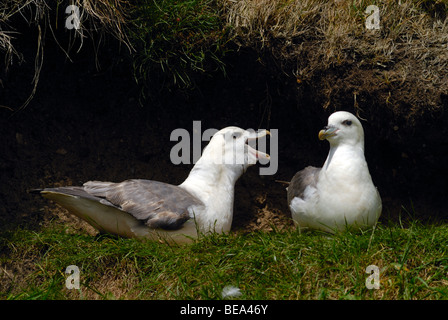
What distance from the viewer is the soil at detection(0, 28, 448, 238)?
14.5 feet

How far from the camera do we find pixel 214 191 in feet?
13.6

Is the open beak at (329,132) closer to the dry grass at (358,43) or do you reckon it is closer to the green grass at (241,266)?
the dry grass at (358,43)

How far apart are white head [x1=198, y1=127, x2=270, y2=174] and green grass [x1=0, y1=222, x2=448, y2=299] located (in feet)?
2.46

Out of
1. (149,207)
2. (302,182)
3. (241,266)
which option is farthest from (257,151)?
(241,266)

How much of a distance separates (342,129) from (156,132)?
163cm

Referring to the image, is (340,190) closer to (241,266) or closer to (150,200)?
(241,266)

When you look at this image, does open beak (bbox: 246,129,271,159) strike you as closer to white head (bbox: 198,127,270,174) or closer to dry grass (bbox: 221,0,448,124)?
white head (bbox: 198,127,270,174)

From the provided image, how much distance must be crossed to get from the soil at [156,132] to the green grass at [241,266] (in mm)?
726

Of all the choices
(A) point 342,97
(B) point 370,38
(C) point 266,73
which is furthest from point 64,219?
(B) point 370,38

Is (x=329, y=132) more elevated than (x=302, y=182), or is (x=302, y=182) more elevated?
(x=329, y=132)

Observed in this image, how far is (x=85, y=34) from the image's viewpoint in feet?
14.4

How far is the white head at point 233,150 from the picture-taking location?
4.32 m

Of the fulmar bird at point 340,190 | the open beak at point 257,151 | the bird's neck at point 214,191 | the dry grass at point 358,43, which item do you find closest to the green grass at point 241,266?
the fulmar bird at point 340,190

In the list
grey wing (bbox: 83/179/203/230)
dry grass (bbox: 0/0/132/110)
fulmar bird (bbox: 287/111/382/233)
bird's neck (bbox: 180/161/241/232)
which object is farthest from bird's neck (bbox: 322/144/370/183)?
dry grass (bbox: 0/0/132/110)
